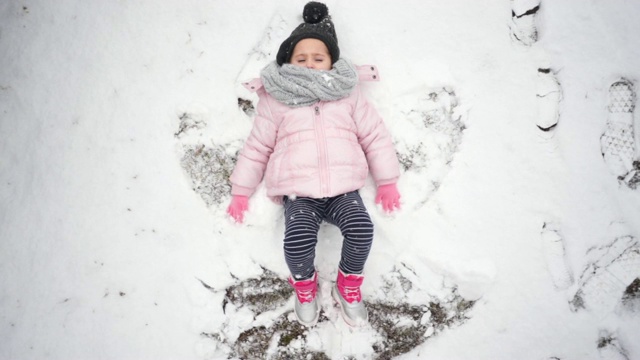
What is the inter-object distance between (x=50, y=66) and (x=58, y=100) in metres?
0.27

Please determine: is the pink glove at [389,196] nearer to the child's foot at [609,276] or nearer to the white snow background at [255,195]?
the white snow background at [255,195]

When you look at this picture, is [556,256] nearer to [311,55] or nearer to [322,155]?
[322,155]

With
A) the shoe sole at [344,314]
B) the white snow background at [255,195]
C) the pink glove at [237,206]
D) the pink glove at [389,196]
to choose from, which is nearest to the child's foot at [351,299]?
the shoe sole at [344,314]

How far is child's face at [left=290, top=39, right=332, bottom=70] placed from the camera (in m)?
2.30

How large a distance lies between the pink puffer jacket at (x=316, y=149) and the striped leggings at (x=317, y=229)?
9 cm

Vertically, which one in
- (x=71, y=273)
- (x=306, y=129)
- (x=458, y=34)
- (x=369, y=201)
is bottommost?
(x=71, y=273)

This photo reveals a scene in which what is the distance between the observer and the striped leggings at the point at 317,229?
209 cm

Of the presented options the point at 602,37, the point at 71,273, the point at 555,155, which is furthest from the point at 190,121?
the point at 602,37

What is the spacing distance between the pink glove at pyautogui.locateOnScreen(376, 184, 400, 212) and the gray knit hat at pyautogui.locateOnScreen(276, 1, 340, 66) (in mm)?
933

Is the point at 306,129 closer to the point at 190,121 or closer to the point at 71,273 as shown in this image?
the point at 190,121

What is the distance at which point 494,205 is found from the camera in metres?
2.37

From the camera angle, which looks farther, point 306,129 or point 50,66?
point 50,66

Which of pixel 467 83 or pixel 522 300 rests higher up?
pixel 467 83

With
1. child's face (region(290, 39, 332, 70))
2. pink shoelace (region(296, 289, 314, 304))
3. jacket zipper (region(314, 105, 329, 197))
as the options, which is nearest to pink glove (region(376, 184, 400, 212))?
jacket zipper (region(314, 105, 329, 197))
